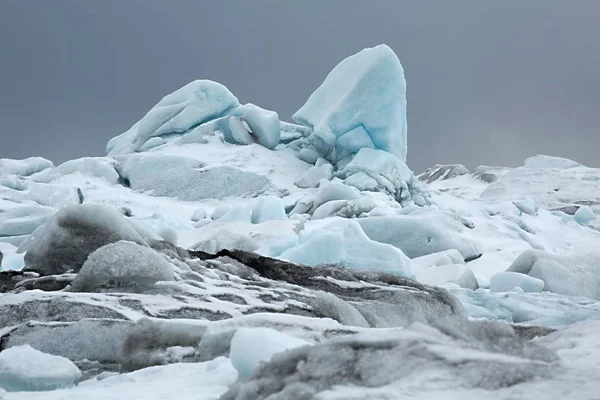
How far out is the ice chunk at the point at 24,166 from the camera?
88.0 ft

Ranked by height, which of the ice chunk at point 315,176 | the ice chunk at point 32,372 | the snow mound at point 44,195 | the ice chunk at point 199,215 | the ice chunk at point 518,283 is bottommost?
the ice chunk at point 32,372

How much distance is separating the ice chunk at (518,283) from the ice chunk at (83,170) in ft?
61.9

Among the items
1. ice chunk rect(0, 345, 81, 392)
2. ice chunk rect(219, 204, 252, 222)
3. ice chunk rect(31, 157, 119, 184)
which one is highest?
ice chunk rect(31, 157, 119, 184)

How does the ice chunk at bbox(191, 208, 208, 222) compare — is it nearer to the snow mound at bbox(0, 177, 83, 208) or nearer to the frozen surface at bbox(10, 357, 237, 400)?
the snow mound at bbox(0, 177, 83, 208)

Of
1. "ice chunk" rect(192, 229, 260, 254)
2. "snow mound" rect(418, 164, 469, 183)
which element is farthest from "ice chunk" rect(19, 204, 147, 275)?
"snow mound" rect(418, 164, 469, 183)

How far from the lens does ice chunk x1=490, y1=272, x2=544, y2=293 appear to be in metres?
10.0

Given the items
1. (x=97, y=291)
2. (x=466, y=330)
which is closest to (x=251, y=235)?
(x=97, y=291)

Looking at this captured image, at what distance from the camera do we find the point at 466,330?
6.68 feet

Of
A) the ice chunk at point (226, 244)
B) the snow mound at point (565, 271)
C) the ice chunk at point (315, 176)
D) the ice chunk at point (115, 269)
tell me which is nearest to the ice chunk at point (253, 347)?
the ice chunk at point (115, 269)

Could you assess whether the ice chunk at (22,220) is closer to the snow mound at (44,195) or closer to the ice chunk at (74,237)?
the snow mound at (44,195)

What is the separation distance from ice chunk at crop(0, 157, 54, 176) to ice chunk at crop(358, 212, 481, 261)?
18054 mm

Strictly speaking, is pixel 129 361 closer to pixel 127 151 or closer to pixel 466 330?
pixel 466 330

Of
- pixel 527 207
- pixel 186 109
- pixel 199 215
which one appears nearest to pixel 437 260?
pixel 199 215

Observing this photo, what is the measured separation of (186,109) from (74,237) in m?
23.0
